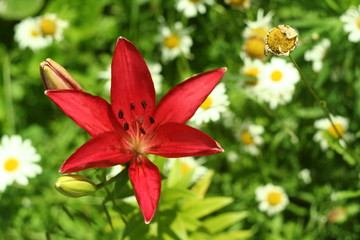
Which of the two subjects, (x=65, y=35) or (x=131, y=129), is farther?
(x=65, y=35)

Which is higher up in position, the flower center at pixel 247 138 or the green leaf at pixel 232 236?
the flower center at pixel 247 138

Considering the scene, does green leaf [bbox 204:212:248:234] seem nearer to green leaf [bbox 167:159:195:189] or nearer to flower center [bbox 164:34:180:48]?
green leaf [bbox 167:159:195:189]

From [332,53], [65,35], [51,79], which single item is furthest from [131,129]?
[65,35]

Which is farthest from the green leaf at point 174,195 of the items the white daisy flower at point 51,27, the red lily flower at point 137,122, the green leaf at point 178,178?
the white daisy flower at point 51,27

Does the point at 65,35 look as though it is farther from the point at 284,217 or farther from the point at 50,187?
the point at 284,217

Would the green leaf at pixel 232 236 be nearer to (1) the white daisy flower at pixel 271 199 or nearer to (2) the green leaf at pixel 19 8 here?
(1) the white daisy flower at pixel 271 199
